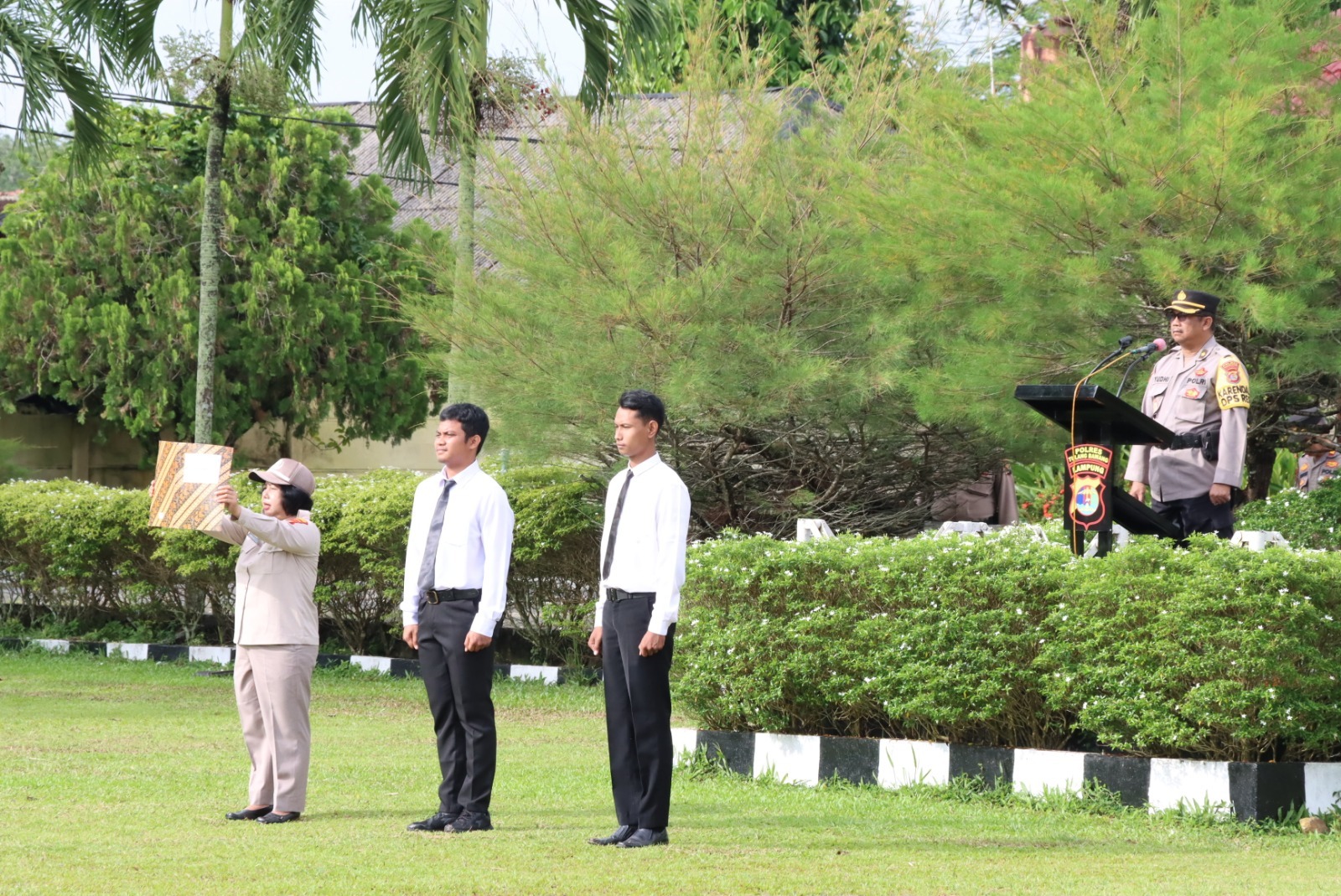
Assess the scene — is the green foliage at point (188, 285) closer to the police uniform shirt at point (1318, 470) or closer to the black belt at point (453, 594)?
the police uniform shirt at point (1318, 470)

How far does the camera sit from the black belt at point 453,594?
250 inches

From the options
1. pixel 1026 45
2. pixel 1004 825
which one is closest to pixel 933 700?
pixel 1004 825

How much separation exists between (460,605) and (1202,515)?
3454 millimetres

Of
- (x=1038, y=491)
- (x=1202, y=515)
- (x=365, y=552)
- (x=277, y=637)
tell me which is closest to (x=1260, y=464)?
(x=1202, y=515)

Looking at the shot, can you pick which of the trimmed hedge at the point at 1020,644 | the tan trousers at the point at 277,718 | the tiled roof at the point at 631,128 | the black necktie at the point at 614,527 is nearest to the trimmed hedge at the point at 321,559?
the tiled roof at the point at 631,128

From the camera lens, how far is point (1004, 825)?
6.46m

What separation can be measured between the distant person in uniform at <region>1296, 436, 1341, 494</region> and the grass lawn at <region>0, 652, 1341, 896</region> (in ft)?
16.7

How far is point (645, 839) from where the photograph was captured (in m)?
5.88

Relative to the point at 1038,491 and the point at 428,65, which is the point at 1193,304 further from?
the point at 1038,491

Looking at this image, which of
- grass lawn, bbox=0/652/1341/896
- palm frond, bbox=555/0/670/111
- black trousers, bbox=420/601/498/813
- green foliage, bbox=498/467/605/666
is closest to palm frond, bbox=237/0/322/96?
palm frond, bbox=555/0/670/111

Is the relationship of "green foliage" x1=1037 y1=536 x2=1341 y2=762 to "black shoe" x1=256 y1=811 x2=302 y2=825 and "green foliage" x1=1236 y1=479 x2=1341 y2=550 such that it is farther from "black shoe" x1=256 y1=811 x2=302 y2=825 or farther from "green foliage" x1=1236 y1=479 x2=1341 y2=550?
"green foliage" x1=1236 y1=479 x2=1341 y2=550

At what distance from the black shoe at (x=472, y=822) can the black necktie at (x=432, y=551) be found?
88 cm

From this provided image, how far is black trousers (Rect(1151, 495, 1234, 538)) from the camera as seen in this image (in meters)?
7.46

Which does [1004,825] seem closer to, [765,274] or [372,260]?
[765,274]
